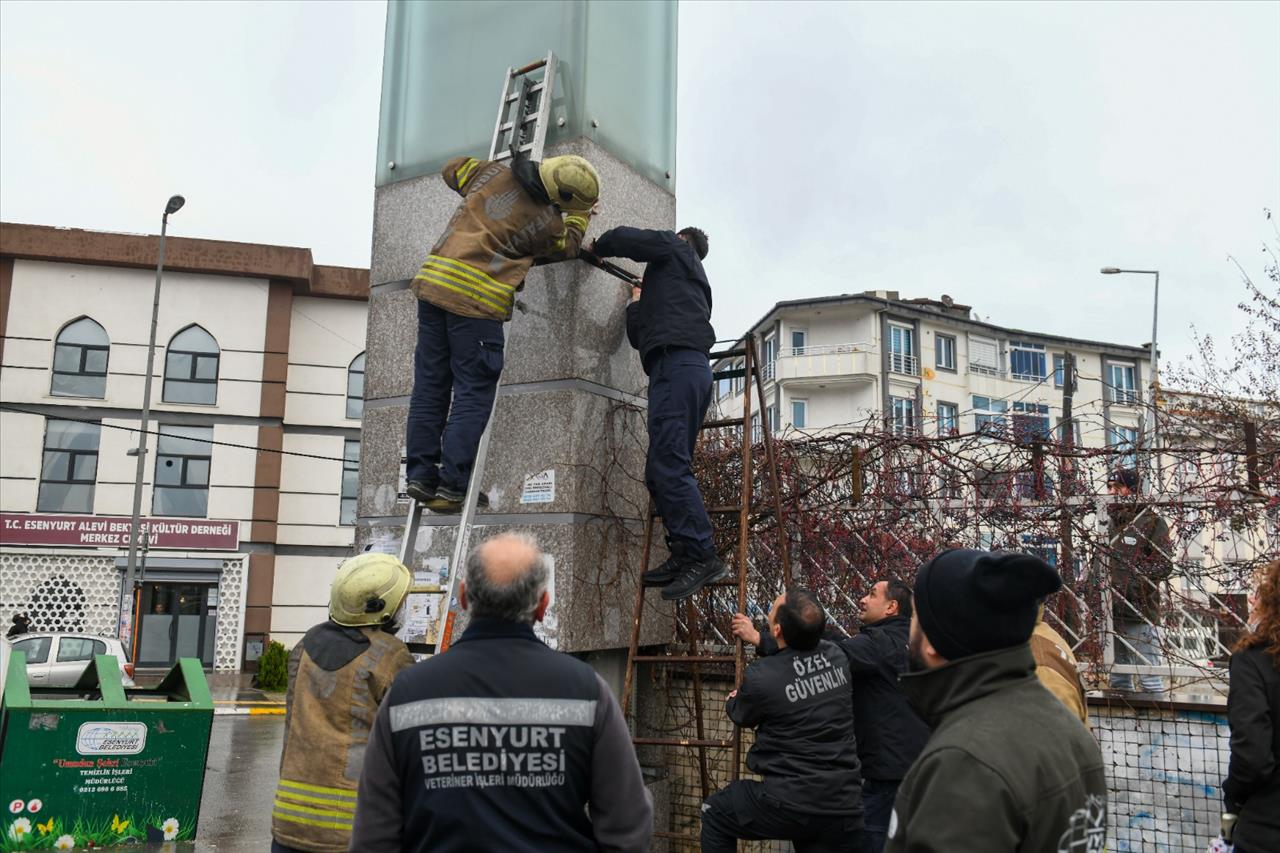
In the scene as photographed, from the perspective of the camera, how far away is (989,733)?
2.02 meters

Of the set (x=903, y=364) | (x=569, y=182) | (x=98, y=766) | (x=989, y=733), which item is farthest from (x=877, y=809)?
(x=903, y=364)

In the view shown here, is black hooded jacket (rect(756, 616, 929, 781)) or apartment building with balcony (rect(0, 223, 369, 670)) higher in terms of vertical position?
apartment building with balcony (rect(0, 223, 369, 670))

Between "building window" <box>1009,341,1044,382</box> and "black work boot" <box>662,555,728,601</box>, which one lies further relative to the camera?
"building window" <box>1009,341,1044,382</box>

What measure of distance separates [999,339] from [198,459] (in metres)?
36.3

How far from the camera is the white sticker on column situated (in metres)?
5.56

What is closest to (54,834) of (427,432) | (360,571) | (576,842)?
(427,432)

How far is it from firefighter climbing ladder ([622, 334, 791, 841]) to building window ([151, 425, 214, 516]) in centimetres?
2163

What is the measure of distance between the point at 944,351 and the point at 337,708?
4761 cm

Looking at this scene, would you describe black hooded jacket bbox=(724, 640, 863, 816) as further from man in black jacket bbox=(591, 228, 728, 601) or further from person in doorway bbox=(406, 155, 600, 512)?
person in doorway bbox=(406, 155, 600, 512)

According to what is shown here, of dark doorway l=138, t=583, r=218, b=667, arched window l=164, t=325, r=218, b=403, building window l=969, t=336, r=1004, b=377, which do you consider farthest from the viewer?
building window l=969, t=336, r=1004, b=377

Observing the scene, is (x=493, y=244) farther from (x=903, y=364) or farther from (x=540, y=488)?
(x=903, y=364)

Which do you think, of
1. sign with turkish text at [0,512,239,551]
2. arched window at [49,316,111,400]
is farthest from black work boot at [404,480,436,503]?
arched window at [49,316,111,400]

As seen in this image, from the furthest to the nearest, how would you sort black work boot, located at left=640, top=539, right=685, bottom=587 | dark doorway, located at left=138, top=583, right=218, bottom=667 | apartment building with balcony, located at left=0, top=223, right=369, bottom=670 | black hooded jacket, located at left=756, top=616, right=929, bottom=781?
dark doorway, located at left=138, top=583, right=218, bottom=667, apartment building with balcony, located at left=0, top=223, right=369, bottom=670, black work boot, located at left=640, top=539, right=685, bottom=587, black hooded jacket, located at left=756, top=616, right=929, bottom=781

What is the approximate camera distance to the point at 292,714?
12.1ft
